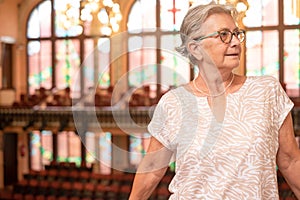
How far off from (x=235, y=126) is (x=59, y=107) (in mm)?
14813

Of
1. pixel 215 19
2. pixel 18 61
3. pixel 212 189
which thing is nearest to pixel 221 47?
pixel 215 19

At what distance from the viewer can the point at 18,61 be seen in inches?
742

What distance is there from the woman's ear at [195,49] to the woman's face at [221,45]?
0.02 meters

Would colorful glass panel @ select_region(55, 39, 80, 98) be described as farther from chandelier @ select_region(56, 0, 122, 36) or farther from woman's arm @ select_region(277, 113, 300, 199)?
woman's arm @ select_region(277, 113, 300, 199)

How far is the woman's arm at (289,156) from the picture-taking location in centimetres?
137

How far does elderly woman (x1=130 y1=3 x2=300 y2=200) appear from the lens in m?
1.34

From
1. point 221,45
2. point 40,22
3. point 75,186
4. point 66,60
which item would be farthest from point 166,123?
point 40,22

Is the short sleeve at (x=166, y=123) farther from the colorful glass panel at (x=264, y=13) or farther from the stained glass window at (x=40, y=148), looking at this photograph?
the stained glass window at (x=40, y=148)

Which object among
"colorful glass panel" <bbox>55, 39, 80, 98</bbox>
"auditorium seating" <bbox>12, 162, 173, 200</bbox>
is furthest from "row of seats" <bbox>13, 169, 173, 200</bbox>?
"colorful glass panel" <bbox>55, 39, 80, 98</bbox>

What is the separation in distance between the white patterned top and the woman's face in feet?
0.30

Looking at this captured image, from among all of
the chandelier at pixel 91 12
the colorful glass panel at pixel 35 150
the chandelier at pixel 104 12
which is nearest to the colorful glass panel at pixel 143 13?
the colorful glass panel at pixel 35 150

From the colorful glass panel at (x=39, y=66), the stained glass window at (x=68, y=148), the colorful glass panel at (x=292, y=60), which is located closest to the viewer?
the colorful glass panel at (x=292, y=60)

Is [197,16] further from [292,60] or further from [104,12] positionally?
[292,60]

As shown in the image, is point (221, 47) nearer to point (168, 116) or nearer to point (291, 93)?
point (168, 116)
